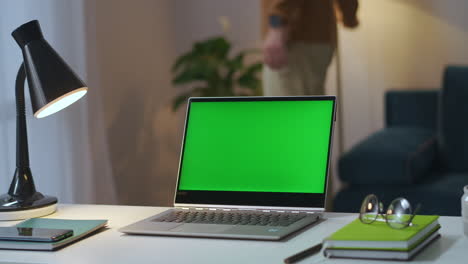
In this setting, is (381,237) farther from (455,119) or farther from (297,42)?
(455,119)

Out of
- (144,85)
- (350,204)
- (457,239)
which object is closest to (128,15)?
(144,85)

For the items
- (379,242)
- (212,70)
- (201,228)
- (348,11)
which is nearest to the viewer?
(379,242)

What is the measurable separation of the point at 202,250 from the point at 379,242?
303 millimetres

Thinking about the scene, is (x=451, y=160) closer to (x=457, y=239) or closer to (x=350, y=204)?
(x=350, y=204)

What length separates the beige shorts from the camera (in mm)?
2771

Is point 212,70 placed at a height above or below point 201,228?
above

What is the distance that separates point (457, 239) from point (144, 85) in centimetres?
248

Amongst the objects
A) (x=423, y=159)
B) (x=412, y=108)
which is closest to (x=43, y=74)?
(x=423, y=159)

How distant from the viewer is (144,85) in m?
3.59

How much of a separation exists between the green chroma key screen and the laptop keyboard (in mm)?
64

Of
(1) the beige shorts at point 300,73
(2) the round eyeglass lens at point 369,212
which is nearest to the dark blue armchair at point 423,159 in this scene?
(1) the beige shorts at point 300,73

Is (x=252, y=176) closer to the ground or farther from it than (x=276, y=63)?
closer to the ground

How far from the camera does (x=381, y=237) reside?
1.16 meters

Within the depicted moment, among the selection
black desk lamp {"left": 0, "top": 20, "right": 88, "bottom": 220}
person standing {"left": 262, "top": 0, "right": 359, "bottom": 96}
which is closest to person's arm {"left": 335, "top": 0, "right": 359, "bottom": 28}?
person standing {"left": 262, "top": 0, "right": 359, "bottom": 96}
